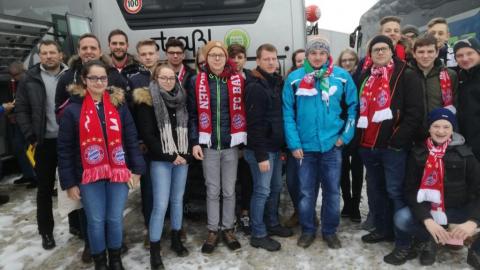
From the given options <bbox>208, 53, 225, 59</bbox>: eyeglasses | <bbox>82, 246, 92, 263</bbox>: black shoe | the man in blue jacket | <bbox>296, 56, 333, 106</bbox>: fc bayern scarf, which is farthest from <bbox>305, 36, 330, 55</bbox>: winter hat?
<bbox>82, 246, 92, 263</bbox>: black shoe

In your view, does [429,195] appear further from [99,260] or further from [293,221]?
[99,260]

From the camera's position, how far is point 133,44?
14.2 feet

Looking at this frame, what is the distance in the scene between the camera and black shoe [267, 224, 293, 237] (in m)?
3.76

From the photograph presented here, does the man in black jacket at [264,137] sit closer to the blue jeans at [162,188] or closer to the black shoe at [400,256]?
the blue jeans at [162,188]

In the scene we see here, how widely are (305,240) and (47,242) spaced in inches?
95.5

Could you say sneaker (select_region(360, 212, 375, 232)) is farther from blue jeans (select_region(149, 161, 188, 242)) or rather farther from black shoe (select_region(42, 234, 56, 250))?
black shoe (select_region(42, 234, 56, 250))

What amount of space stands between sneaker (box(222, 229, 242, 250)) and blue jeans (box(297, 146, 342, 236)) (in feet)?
2.11

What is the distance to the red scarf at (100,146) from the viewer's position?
2725 millimetres

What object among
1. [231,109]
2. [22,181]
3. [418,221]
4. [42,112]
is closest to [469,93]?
[418,221]

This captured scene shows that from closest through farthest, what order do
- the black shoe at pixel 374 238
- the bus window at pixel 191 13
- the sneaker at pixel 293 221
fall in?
the black shoe at pixel 374 238, the sneaker at pixel 293 221, the bus window at pixel 191 13

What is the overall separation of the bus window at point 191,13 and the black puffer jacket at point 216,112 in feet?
3.83

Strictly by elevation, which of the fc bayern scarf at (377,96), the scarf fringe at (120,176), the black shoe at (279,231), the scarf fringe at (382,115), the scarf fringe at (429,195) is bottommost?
the black shoe at (279,231)

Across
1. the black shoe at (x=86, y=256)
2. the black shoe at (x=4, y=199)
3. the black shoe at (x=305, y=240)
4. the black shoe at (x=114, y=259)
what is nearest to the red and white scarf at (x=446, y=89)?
the black shoe at (x=305, y=240)

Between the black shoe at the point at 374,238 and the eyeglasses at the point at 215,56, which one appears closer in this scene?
the eyeglasses at the point at 215,56
